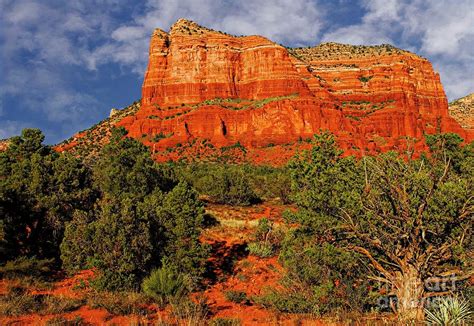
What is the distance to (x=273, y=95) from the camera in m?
98.0

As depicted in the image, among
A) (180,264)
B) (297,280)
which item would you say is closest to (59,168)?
(180,264)

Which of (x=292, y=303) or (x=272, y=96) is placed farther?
(x=272, y=96)

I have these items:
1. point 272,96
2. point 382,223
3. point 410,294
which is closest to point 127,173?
point 382,223

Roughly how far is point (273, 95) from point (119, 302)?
89158 millimetres

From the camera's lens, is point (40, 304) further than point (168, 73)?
No

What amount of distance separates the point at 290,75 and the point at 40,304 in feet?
310

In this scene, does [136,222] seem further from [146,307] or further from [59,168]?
[59,168]

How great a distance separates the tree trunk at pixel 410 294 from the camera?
8992 millimetres

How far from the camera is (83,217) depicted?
1680cm

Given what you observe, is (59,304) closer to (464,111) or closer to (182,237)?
(182,237)

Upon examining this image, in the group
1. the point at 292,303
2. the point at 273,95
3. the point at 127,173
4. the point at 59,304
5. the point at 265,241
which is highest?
the point at 273,95

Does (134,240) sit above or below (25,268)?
above


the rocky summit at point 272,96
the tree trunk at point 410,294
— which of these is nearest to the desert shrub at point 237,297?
the tree trunk at point 410,294

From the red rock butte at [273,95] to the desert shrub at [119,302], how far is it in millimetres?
74110
